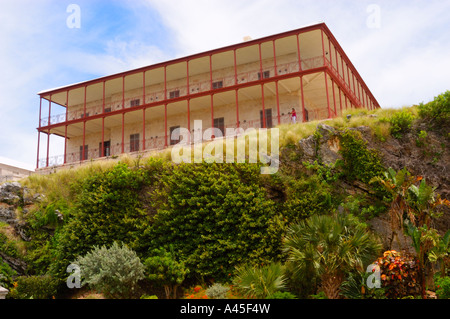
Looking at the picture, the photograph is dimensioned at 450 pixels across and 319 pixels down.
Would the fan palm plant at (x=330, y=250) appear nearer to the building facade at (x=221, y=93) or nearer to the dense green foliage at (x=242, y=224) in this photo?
→ the dense green foliage at (x=242, y=224)

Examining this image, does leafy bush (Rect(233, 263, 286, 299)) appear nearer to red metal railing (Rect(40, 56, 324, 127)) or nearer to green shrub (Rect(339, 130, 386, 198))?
green shrub (Rect(339, 130, 386, 198))

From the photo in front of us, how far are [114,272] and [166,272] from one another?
1.74 metres

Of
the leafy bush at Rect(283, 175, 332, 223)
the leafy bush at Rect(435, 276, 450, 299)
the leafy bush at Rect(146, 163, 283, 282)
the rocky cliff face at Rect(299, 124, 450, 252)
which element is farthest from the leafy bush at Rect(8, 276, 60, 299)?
the leafy bush at Rect(435, 276, 450, 299)

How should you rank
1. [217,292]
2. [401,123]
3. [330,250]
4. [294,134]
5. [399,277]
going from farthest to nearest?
[294,134]
[401,123]
[217,292]
[330,250]
[399,277]

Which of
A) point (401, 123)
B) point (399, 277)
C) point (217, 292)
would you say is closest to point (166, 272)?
point (217, 292)

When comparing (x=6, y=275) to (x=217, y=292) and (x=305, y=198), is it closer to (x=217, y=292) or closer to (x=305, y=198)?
(x=217, y=292)

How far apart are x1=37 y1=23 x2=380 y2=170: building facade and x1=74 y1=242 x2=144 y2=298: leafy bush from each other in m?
11.8

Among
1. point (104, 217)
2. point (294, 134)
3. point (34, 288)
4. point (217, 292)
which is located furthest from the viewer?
point (294, 134)

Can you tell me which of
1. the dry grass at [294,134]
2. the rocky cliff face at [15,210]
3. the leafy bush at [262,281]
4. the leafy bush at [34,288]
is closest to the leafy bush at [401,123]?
the dry grass at [294,134]

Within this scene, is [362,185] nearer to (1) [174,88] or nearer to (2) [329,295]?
(2) [329,295]

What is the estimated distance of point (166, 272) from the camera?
1532 centimetres

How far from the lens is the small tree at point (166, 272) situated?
15.2 metres

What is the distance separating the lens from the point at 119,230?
1767 cm
